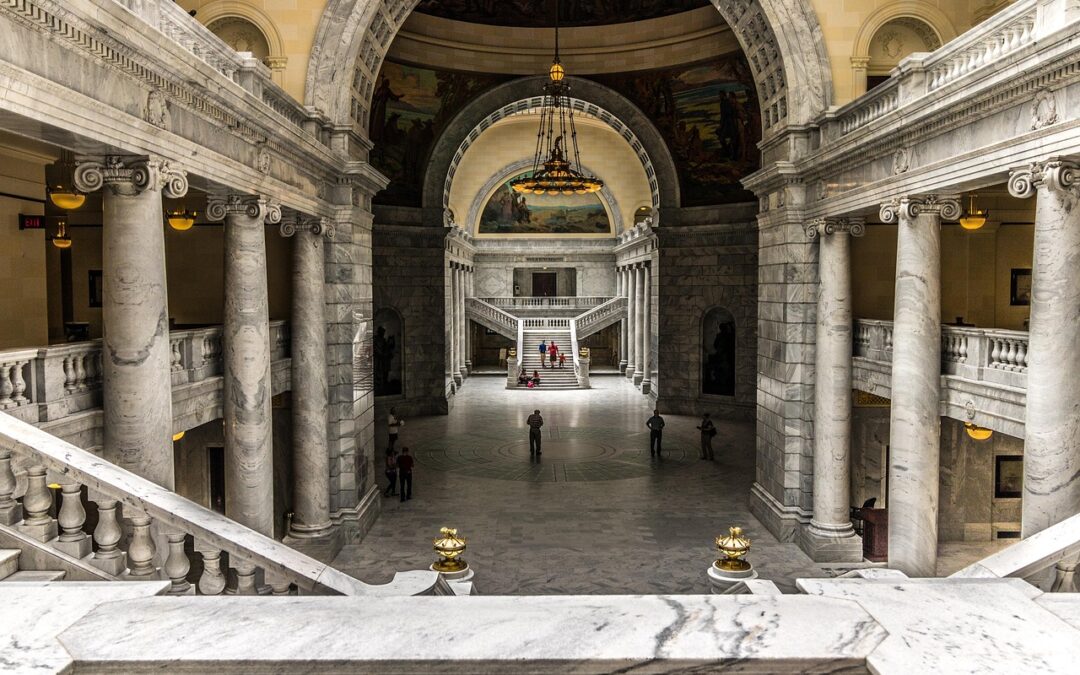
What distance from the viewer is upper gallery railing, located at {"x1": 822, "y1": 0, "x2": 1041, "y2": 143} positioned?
324 inches

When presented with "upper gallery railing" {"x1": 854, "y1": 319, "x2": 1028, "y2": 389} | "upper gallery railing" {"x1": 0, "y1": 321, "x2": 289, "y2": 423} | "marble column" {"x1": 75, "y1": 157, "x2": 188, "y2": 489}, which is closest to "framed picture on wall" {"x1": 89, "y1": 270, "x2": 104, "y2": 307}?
"upper gallery railing" {"x1": 0, "y1": 321, "x2": 289, "y2": 423}

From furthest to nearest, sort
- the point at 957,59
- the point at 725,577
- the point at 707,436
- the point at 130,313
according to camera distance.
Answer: the point at 707,436
the point at 957,59
the point at 725,577
the point at 130,313

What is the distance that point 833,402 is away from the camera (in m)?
13.7

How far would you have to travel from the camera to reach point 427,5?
25.4 metres

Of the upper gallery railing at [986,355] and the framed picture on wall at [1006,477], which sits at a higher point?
the upper gallery railing at [986,355]

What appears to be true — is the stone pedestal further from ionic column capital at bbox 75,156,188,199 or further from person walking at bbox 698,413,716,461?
person walking at bbox 698,413,716,461

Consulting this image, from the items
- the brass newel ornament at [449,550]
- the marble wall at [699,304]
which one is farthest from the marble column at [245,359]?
the marble wall at [699,304]

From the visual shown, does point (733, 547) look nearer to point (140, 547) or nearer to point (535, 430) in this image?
point (140, 547)

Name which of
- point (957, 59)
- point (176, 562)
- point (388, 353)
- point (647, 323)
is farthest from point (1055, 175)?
point (647, 323)

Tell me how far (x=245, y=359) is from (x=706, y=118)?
65.7 ft

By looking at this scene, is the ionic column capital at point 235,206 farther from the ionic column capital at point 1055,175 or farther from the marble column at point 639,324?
the marble column at point 639,324

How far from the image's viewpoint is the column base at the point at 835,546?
13578 millimetres

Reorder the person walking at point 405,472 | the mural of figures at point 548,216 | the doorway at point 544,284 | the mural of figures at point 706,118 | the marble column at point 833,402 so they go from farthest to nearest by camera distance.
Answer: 1. the doorway at point 544,284
2. the mural of figures at point 548,216
3. the mural of figures at point 706,118
4. the person walking at point 405,472
5. the marble column at point 833,402

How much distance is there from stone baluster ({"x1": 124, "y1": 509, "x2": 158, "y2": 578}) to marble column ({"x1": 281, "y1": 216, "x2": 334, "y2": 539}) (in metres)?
8.28
